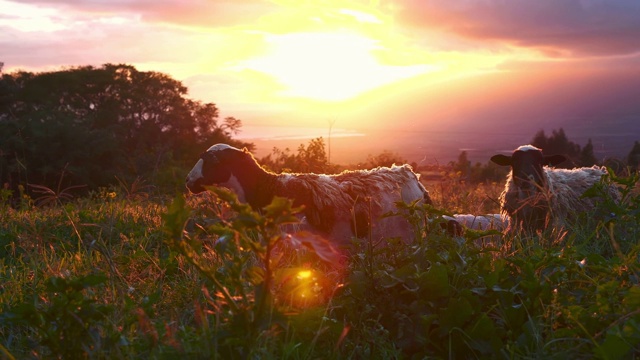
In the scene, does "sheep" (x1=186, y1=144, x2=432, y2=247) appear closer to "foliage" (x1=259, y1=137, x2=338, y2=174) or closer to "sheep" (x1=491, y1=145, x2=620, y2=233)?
"sheep" (x1=491, y1=145, x2=620, y2=233)

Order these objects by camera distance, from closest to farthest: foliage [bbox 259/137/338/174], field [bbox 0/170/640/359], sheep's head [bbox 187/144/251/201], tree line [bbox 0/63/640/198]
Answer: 1. field [bbox 0/170/640/359]
2. sheep's head [bbox 187/144/251/201]
3. foliage [bbox 259/137/338/174]
4. tree line [bbox 0/63/640/198]

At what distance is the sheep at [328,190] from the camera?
6.25 meters

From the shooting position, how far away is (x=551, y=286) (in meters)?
3.14

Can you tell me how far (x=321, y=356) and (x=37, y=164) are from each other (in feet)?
64.2

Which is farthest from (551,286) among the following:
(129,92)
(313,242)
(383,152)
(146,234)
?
(129,92)

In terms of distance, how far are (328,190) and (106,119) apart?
23425mm

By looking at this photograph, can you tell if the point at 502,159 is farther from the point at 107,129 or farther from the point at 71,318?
the point at 107,129

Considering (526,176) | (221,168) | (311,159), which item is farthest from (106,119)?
(526,176)

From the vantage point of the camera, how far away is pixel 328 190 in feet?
20.8

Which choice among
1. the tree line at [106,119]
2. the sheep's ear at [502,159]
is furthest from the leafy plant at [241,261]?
the tree line at [106,119]

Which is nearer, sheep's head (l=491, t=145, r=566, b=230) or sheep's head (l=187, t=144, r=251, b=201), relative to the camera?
sheep's head (l=187, t=144, r=251, b=201)

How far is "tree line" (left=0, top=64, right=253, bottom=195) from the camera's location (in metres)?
20.5

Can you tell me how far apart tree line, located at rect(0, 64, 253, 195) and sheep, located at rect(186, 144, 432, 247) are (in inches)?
557

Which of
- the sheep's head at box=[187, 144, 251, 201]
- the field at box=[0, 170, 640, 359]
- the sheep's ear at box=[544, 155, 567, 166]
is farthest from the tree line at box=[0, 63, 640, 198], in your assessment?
the field at box=[0, 170, 640, 359]
